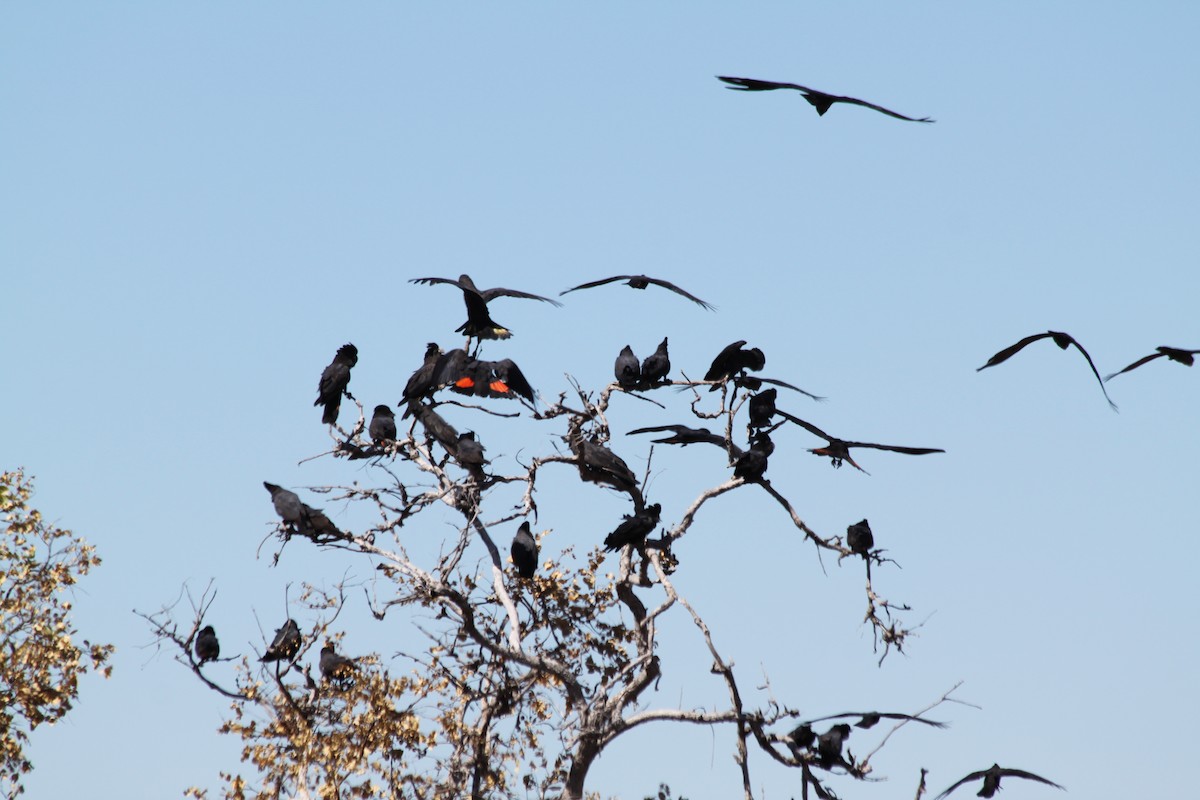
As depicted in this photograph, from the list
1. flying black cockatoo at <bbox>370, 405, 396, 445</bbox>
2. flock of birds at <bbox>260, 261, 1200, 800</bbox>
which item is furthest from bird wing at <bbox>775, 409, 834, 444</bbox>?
flying black cockatoo at <bbox>370, 405, 396, 445</bbox>

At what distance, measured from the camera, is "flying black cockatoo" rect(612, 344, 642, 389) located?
1175 cm

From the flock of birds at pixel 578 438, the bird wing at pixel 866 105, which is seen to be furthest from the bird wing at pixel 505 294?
the bird wing at pixel 866 105

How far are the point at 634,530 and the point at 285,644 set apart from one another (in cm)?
302

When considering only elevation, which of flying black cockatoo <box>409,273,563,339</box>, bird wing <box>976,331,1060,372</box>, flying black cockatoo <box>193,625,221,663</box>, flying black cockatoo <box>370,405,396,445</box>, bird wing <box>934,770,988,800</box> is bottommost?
bird wing <box>934,770,988,800</box>

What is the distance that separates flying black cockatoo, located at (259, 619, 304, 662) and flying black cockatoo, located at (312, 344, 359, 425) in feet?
5.55

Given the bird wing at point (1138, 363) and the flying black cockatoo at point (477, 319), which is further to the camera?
the flying black cockatoo at point (477, 319)

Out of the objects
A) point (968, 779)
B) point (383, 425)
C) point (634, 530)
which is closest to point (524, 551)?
point (634, 530)

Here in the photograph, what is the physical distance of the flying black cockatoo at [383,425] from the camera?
11.9 m

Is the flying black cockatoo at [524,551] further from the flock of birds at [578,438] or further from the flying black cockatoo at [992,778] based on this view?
the flying black cockatoo at [992,778]

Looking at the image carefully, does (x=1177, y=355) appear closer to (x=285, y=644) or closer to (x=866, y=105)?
(x=866, y=105)

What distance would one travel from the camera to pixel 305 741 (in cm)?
1202

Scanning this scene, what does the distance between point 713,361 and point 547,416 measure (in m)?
1.66

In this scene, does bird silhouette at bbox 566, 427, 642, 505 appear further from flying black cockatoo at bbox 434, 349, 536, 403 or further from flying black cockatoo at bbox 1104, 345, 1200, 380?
flying black cockatoo at bbox 1104, 345, 1200, 380

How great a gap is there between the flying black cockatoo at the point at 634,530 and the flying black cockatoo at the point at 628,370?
3.23ft
